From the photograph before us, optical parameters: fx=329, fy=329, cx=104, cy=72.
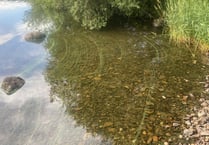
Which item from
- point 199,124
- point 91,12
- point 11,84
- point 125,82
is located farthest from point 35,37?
point 199,124

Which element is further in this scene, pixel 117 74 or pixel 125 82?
pixel 117 74

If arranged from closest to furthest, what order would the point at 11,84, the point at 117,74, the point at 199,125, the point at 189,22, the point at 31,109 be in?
the point at 199,125, the point at 31,109, the point at 11,84, the point at 117,74, the point at 189,22

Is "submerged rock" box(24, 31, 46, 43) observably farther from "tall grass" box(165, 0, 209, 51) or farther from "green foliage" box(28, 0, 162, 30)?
"tall grass" box(165, 0, 209, 51)

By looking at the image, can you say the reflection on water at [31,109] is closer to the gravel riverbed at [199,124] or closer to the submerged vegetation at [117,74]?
the submerged vegetation at [117,74]

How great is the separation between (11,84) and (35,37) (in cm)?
318

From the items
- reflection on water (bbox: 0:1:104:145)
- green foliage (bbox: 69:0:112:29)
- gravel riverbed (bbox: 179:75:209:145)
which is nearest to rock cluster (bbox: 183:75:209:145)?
gravel riverbed (bbox: 179:75:209:145)

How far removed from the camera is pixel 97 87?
7.09 m

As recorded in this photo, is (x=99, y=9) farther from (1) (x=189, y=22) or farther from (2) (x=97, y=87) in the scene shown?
(2) (x=97, y=87)

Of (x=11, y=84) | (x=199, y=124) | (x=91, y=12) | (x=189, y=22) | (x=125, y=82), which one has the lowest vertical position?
(x=199, y=124)

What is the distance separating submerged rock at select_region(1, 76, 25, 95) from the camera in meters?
7.15

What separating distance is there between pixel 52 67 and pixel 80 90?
1462 mm

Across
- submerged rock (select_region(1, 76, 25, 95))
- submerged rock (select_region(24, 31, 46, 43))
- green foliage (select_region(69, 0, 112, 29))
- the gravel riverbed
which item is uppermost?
green foliage (select_region(69, 0, 112, 29))

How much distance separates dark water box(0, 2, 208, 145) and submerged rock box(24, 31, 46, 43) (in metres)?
0.21

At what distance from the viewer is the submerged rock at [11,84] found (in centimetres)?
715
